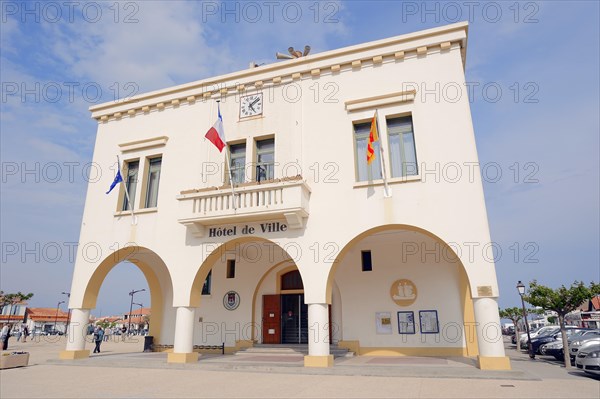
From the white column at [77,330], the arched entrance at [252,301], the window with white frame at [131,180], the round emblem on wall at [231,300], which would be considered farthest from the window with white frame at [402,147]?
the white column at [77,330]

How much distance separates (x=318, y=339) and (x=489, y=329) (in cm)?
464

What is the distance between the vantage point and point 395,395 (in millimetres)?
7691

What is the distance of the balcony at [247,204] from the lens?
478 inches

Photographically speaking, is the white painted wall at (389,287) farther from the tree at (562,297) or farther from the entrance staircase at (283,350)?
the tree at (562,297)

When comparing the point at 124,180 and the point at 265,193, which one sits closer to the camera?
the point at 265,193

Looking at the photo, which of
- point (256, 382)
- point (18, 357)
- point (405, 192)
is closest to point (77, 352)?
point (18, 357)

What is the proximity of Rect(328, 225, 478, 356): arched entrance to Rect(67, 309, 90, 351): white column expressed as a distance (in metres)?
9.54

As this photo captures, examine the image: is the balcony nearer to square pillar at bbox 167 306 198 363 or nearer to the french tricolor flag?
the french tricolor flag

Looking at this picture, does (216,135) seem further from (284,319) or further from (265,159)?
(284,319)

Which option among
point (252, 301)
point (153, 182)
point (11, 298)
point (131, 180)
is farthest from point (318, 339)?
point (11, 298)

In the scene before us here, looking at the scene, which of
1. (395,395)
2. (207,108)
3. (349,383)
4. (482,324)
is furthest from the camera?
(207,108)

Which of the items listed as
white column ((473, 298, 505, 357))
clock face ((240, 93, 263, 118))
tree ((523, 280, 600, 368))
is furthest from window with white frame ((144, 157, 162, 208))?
tree ((523, 280, 600, 368))

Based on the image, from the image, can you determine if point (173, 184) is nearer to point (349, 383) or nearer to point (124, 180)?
point (124, 180)

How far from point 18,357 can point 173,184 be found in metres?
7.56
